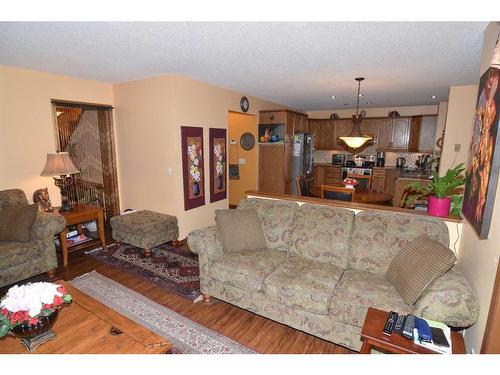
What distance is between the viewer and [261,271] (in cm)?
223

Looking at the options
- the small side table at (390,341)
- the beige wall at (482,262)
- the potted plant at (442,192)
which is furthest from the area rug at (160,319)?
the potted plant at (442,192)

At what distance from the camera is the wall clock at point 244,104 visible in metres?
5.00

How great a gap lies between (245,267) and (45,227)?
229 cm

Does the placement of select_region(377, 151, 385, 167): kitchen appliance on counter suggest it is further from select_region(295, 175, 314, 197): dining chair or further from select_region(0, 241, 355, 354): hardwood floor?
select_region(0, 241, 355, 354): hardwood floor

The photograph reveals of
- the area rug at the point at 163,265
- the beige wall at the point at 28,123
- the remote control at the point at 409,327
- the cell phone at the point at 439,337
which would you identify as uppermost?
the beige wall at the point at 28,123

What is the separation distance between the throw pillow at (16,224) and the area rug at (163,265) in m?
0.92

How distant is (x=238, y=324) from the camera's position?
7.39 feet

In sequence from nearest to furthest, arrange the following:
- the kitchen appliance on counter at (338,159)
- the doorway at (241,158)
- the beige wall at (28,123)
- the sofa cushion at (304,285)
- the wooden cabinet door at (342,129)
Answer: the sofa cushion at (304,285) → the beige wall at (28,123) → the doorway at (241,158) → the wooden cabinet door at (342,129) → the kitchen appliance on counter at (338,159)

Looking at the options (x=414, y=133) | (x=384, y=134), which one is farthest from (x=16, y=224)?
(x=414, y=133)

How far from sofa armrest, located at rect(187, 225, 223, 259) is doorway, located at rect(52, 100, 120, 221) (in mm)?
2652

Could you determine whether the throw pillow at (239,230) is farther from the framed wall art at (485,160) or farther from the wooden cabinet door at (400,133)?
the wooden cabinet door at (400,133)

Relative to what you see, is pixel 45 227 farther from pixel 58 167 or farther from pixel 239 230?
pixel 239 230

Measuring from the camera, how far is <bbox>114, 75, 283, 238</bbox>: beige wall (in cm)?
371

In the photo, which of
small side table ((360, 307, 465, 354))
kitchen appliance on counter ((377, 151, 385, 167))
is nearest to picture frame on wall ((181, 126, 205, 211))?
small side table ((360, 307, 465, 354))
